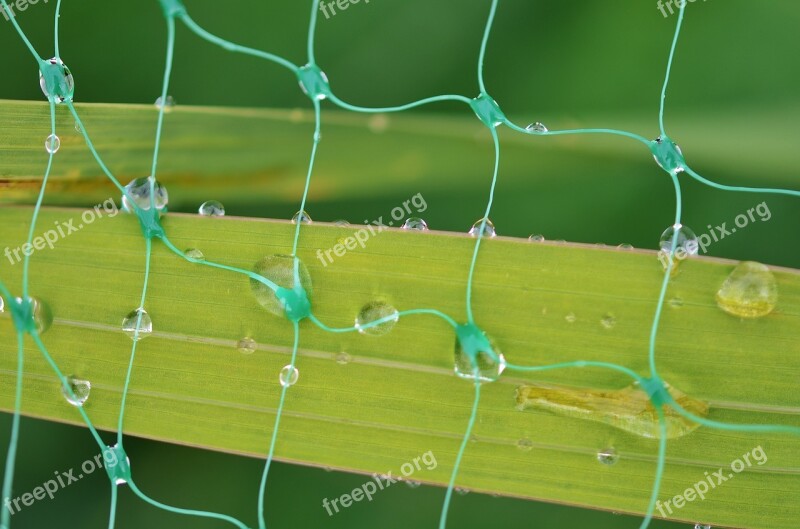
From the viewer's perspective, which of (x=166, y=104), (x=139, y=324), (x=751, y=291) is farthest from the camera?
(x=166, y=104)

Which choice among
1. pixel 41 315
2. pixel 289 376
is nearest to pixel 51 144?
pixel 41 315

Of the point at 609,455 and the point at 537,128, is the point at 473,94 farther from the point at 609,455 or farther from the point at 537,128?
the point at 609,455

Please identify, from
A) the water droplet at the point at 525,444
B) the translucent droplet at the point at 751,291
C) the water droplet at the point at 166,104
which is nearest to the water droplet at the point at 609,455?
the water droplet at the point at 525,444

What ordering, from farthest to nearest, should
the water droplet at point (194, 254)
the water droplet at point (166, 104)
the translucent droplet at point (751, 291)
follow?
1. the water droplet at point (166, 104)
2. the water droplet at point (194, 254)
3. the translucent droplet at point (751, 291)

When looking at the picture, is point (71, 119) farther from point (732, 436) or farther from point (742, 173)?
point (742, 173)

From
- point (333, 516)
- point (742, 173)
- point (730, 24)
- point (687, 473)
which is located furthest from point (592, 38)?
point (333, 516)

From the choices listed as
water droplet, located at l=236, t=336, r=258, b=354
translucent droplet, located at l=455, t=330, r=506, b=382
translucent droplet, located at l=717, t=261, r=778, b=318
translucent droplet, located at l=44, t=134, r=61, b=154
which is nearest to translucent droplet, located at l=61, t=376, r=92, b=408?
water droplet, located at l=236, t=336, r=258, b=354

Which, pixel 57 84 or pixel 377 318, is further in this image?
pixel 57 84

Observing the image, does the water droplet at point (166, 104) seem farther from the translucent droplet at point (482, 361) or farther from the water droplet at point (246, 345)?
the translucent droplet at point (482, 361)
